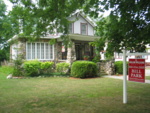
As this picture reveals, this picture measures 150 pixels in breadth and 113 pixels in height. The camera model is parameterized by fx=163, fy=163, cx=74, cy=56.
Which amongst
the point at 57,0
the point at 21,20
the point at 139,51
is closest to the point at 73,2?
the point at 57,0

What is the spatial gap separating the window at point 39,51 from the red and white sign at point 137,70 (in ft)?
39.5

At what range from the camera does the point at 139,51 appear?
5746mm

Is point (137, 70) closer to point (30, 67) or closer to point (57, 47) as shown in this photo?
point (30, 67)

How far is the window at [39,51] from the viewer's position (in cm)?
1622

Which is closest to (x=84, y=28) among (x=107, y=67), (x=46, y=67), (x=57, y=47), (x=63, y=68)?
(x=57, y=47)

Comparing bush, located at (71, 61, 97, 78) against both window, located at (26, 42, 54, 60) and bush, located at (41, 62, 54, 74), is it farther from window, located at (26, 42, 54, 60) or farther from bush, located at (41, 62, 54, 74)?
window, located at (26, 42, 54, 60)

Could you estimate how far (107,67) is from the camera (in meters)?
15.8

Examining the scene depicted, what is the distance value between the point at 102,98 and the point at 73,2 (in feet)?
12.8

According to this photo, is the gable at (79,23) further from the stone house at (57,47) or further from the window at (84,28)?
the window at (84,28)

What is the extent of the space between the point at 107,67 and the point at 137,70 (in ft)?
33.9

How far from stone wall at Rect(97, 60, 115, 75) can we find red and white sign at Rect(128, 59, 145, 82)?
990cm

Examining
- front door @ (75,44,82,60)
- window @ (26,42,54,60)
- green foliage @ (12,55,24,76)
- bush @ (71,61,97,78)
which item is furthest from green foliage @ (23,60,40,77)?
front door @ (75,44,82,60)

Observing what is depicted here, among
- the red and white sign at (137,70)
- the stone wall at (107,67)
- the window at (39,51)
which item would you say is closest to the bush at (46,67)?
the window at (39,51)

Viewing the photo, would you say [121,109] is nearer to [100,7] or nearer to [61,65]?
[100,7]
